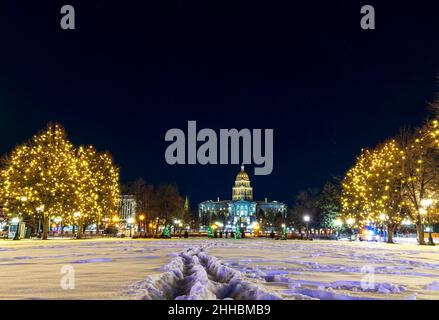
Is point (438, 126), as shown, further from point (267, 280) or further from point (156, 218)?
point (156, 218)

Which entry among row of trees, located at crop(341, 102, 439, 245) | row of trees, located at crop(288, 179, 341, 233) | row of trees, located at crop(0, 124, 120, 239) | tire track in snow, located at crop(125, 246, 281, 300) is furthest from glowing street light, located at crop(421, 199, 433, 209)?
row of trees, located at crop(288, 179, 341, 233)

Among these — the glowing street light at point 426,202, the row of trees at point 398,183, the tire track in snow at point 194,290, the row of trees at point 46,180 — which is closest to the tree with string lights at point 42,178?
the row of trees at point 46,180

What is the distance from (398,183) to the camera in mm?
53094

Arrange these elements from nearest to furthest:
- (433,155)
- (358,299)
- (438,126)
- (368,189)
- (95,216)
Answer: (358,299) → (438,126) → (433,155) → (368,189) → (95,216)

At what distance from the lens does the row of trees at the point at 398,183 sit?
47.1 metres

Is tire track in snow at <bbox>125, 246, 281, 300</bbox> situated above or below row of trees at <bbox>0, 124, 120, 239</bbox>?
below

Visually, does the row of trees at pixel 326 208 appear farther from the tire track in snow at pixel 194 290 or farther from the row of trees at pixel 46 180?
the tire track in snow at pixel 194 290

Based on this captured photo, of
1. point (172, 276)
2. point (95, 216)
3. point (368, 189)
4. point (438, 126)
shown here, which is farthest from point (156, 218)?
point (172, 276)

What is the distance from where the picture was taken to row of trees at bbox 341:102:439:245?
4706 cm

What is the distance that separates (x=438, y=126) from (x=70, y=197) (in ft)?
121

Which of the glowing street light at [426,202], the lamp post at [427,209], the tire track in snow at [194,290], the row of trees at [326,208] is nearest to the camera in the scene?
the tire track in snow at [194,290]

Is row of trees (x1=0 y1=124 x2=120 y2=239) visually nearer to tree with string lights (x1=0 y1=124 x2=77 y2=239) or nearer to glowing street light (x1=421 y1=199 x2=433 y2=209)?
tree with string lights (x1=0 y1=124 x2=77 y2=239)

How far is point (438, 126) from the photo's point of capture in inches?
1257

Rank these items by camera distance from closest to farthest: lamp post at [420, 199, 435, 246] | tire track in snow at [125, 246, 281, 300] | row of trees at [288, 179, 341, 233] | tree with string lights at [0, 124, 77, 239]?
tire track in snow at [125, 246, 281, 300], lamp post at [420, 199, 435, 246], tree with string lights at [0, 124, 77, 239], row of trees at [288, 179, 341, 233]
